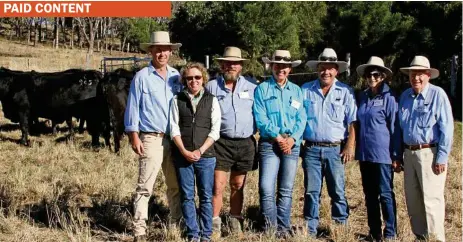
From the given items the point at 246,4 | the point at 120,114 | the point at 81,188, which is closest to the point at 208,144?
the point at 81,188

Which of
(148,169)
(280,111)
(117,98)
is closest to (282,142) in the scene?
(280,111)

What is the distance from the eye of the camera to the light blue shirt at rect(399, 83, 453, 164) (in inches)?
193

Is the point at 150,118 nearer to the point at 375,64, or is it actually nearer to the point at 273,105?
the point at 273,105

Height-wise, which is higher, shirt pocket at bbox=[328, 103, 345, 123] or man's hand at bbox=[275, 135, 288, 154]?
shirt pocket at bbox=[328, 103, 345, 123]

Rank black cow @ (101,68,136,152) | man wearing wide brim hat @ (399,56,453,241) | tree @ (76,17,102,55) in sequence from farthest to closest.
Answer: tree @ (76,17,102,55) → black cow @ (101,68,136,152) → man wearing wide brim hat @ (399,56,453,241)

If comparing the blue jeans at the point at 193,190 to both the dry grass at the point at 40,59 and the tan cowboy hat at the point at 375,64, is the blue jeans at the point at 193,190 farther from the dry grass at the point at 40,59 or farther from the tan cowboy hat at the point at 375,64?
the dry grass at the point at 40,59

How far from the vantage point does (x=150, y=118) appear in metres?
5.00

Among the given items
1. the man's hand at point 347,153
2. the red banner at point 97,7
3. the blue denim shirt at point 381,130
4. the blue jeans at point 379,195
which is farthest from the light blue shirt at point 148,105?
the red banner at point 97,7

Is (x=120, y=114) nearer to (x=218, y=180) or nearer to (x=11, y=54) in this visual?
(x=218, y=180)

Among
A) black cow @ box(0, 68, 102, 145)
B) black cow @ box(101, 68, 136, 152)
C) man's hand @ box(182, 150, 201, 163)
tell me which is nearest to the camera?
man's hand @ box(182, 150, 201, 163)

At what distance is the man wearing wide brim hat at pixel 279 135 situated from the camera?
521 cm

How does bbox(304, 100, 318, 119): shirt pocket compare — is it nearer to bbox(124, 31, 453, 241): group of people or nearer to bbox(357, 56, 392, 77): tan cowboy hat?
bbox(124, 31, 453, 241): group of people

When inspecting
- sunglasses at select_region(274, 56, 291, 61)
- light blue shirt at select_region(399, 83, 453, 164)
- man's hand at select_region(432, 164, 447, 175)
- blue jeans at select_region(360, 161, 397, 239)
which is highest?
sunglasses at select_region(274, 56, 291, 61)

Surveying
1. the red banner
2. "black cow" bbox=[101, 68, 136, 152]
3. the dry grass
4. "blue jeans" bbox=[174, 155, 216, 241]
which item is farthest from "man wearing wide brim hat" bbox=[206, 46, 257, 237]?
the dry grass
